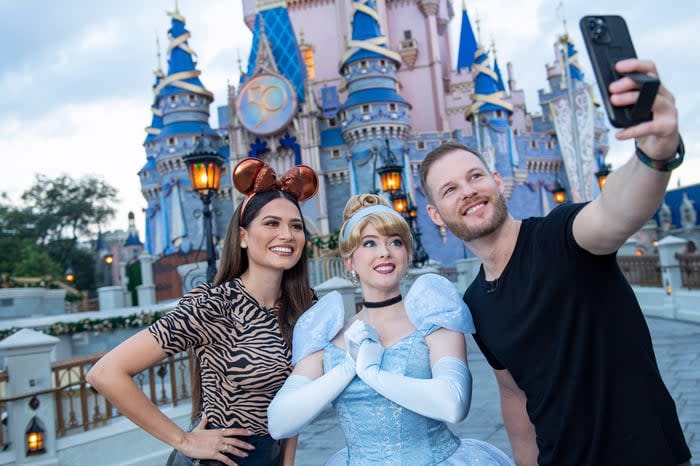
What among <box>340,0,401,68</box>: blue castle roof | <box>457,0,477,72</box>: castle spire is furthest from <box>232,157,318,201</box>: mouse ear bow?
<box>457,0,477,72</box>: castle spire

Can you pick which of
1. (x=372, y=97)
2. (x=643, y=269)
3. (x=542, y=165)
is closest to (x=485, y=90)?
(x=542, y=165)

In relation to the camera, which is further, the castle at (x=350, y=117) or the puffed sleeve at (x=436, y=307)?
the castle at (x=350, y=117)

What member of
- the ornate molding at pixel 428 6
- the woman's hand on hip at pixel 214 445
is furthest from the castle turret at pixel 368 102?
the woman's hand on hip at pixel 214 445

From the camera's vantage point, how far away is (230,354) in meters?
2.13

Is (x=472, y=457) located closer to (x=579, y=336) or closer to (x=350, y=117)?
(x=579, y=336)

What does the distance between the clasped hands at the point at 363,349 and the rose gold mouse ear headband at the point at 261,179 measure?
2.86ft

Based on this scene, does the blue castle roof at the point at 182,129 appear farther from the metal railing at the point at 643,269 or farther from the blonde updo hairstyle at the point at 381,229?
the blonde updo hairstyle at the point at 381,229

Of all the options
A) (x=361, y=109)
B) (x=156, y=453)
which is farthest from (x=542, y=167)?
(x=156, y=453)

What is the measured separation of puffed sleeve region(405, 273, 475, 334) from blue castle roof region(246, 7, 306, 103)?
26874mm

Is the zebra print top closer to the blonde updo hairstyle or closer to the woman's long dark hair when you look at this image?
the woman's long dark hair

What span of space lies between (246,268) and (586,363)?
1.55 meters

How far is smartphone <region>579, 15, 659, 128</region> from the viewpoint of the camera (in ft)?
3.72

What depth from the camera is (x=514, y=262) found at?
5.82 feet

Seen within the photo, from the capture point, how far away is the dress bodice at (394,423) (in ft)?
6.20
